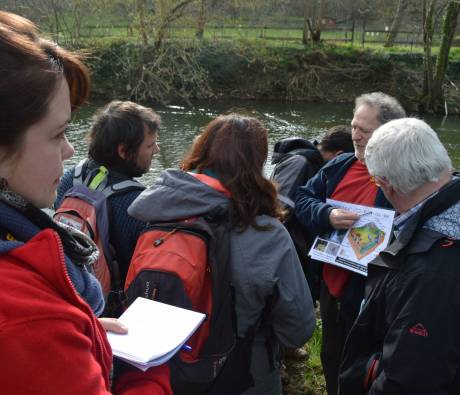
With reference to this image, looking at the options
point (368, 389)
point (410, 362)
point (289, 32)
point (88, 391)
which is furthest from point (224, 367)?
point (289, 32)

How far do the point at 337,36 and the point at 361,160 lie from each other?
21815mm

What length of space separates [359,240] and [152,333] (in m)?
1.63

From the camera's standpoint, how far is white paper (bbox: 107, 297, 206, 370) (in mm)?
1165

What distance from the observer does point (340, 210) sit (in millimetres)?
2688

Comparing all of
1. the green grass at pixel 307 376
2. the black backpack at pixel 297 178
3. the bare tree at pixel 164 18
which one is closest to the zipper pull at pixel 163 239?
the black backpack at pixel 297 178

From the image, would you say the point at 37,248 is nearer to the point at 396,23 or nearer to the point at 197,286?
the point at 197,286

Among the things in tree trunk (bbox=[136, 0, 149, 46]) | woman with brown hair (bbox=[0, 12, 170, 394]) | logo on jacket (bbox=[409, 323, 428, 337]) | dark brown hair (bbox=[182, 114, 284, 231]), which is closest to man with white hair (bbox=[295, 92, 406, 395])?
dark brown hair (bbox=[182, 114, 284, 231])

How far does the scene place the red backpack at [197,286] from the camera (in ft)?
5.76

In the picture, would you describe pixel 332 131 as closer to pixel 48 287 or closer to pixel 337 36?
pixel 48 287

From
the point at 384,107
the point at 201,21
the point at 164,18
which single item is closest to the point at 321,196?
the point at 384,107

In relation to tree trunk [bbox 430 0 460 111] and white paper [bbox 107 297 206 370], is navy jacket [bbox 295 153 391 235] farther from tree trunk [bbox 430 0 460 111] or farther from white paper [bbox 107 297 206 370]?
tree trunk [bbox 430 0 460 111]

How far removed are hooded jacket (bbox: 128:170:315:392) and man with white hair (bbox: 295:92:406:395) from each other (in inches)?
29.4

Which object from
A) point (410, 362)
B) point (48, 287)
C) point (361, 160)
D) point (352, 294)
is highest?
point (48, 287)

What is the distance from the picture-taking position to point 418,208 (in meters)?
1.78
